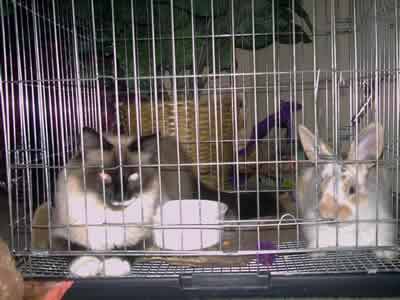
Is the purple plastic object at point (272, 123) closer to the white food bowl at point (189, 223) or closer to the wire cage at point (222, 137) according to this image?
the wire cage at point (222, 137)

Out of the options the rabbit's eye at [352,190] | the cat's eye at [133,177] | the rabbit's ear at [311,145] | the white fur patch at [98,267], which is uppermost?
the rabbit's ear at [311,145]

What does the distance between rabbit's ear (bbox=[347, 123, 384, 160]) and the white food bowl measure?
535mm

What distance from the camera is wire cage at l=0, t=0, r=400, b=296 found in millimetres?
1613

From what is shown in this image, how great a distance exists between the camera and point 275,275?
1.52 meters

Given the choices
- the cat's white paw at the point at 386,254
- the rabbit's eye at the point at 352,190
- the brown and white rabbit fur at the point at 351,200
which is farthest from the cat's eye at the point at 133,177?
the cat's white paw at the point at 386,254

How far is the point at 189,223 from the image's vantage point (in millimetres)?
1767

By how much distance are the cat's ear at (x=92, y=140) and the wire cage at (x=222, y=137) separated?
38 mm

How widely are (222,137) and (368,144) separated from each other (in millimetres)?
1139

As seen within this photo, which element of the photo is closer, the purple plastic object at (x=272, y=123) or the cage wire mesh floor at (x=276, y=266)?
the cage wire mesh floor at (x=276, y=266)

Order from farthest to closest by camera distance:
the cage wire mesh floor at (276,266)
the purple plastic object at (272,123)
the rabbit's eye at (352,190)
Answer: the purple plastic object at (272,123) → the rabbit's eye at (352,190) → the cage wire mesh floor at (276,266)

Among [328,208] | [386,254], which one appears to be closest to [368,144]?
[328,208]

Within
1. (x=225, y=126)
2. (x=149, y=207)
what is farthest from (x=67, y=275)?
(x=225, y=126)

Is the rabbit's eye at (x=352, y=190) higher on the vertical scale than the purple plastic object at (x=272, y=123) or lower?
lower

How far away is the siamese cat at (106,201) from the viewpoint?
1672 millimetres
